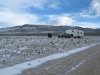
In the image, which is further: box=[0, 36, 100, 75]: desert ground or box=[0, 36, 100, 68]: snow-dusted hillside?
box=[0, 36, 100, 68]: snow-dusted hillside

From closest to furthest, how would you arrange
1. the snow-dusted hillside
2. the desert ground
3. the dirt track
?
the dirt track → the desert ground → the snow-dusted hillside

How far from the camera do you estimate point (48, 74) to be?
1251cm

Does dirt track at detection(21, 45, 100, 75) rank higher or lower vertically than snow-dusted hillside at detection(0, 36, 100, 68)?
higher

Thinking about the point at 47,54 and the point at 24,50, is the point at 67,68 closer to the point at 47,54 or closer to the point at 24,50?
the point at 47,54

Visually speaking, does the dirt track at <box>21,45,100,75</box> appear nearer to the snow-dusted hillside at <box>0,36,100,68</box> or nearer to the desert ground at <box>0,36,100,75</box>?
the desert ground at <box>0,36,100,75</box>

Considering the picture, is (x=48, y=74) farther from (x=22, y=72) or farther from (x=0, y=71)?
(x=0, y=71)

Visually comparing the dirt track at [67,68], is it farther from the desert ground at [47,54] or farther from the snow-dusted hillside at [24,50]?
the snow-dusted hillside at [24,50]

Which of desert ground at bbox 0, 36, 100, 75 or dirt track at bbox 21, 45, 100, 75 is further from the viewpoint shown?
desert ground at bbox 0, 36, 100, 75

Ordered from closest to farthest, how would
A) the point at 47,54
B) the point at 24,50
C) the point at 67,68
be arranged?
1. the point at 67,68
2. the point at 47,54
3. the point at 24,50

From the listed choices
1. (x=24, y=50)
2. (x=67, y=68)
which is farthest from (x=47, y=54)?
(x=67, y=68)

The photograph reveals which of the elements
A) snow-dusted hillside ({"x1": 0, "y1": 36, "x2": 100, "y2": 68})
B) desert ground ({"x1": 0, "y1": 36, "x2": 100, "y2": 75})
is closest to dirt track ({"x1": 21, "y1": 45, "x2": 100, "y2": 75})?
desert ground ({"x1": 0, "y1": 36, "x2": 100, "y2": 75})

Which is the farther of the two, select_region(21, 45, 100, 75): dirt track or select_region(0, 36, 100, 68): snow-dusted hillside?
select_region(0, 36, 100, 68): snow-dusted hillside

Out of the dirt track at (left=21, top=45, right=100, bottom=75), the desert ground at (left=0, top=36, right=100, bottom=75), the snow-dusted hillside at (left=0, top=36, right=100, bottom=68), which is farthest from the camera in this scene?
the snow-dusted hillside at (left=0, top=36, right=100, bottom=68)

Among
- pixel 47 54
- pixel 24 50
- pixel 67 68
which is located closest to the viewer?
pixel 67 68
